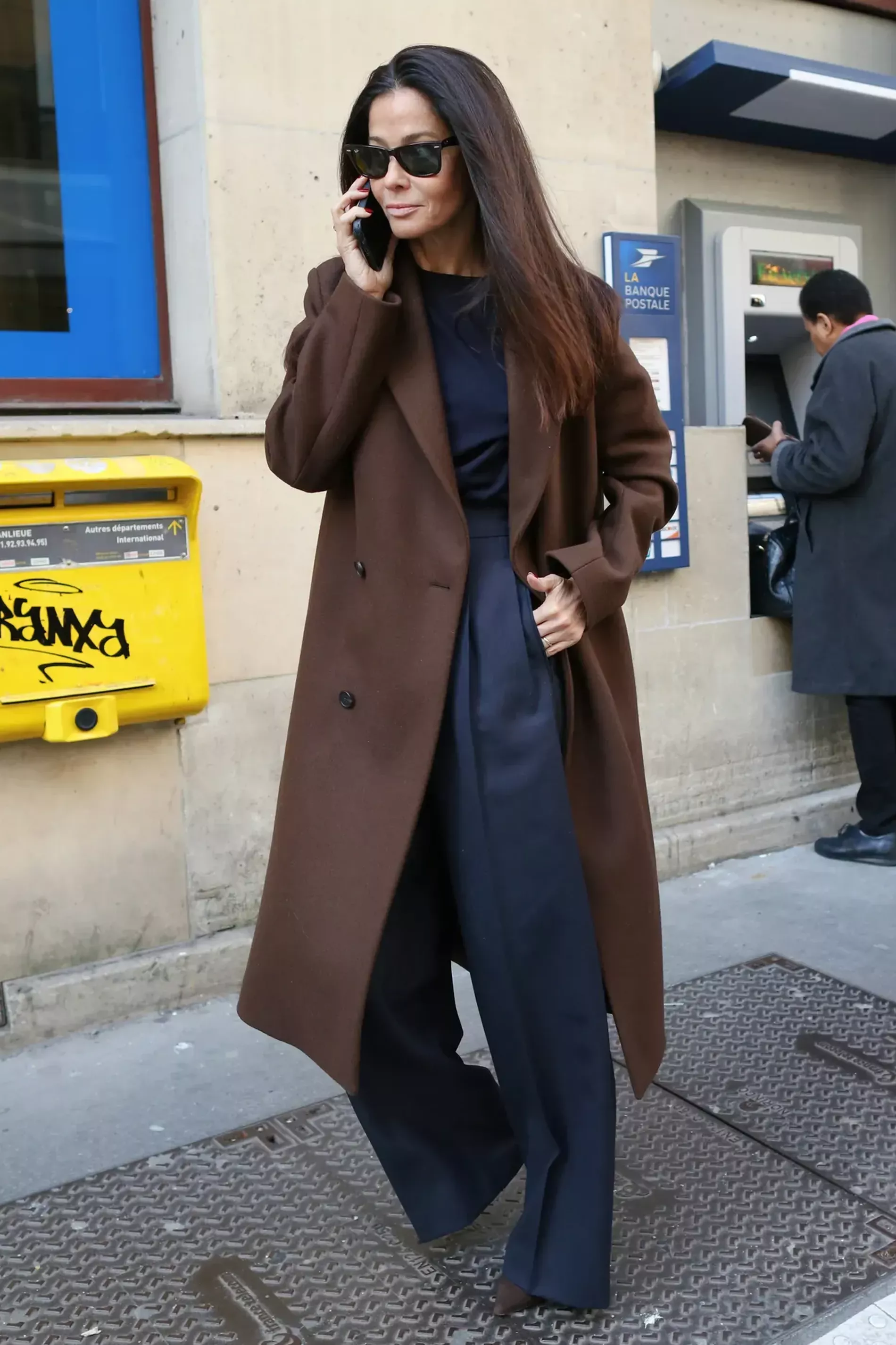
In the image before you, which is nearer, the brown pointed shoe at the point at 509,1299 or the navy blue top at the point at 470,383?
the navy blue top at the point at 470,383

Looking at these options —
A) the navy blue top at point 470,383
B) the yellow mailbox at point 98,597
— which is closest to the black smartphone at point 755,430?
the yellow mailbox at point 98,597

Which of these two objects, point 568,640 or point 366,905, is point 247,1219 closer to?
point 366,905

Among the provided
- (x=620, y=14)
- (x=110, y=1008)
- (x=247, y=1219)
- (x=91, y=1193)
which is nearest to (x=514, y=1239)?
(x=247, y=1219)

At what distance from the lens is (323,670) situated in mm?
2166

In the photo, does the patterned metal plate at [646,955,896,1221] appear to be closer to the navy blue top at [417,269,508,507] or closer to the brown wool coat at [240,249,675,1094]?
the brown wool coat at [240,249,675,1094]

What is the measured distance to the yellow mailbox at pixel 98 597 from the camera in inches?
122

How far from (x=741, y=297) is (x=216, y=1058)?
3.45 m

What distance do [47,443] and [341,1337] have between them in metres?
2.12

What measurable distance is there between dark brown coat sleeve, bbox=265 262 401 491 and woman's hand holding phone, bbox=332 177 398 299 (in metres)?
0.02

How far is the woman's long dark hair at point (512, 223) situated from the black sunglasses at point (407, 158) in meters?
0.04

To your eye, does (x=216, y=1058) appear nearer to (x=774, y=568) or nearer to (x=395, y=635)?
(x=395, y=635)

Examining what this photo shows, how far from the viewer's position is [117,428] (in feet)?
10.8

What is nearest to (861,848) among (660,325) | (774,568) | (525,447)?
(774,568)

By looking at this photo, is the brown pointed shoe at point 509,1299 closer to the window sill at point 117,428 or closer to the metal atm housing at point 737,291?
the window sill at point 117,428
